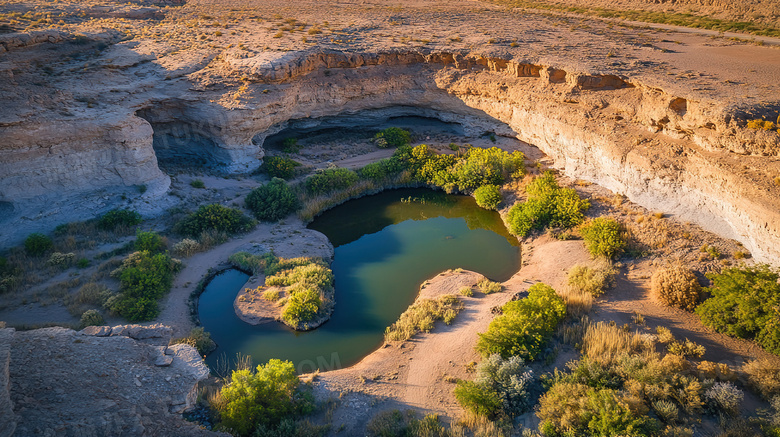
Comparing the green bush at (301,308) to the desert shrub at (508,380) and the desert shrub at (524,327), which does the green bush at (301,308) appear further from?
the desert shrub at (508,380)

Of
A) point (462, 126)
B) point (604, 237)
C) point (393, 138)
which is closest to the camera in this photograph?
point (604, 237)

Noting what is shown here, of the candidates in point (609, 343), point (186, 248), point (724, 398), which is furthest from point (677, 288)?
point (186, 248)

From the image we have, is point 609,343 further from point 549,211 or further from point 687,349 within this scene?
point 549,211

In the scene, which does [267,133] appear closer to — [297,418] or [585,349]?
[297,418]

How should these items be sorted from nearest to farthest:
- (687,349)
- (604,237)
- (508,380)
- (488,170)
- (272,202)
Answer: (508,380), (687,349), (604,237), (272,202), (488,170)

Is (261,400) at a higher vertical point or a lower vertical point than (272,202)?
lower

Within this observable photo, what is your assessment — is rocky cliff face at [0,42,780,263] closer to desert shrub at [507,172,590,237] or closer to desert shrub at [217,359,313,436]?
desert shrub at [507,172,590,237]
